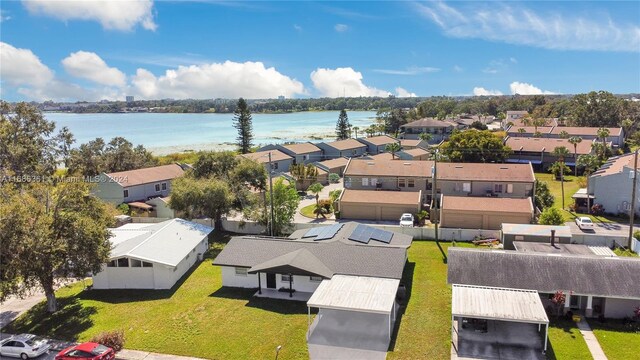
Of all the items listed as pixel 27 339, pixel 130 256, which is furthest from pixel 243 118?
pixel 27 339

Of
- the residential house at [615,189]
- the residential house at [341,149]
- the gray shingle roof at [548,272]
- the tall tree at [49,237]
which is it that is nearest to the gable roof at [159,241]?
the tall tree at [49,237]

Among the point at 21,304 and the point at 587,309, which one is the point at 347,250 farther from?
the point at 21,304

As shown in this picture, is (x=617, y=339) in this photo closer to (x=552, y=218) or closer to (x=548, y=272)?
(x=548, y=272)

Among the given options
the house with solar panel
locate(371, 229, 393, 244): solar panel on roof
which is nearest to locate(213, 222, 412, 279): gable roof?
the house with solar panel

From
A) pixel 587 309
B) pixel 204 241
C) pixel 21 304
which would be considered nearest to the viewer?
pixel 587 309

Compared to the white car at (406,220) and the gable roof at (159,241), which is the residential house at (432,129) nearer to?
the white car at (406,220)

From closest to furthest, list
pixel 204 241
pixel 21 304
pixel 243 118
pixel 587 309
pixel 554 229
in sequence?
pixel 587 309, pixel 21 304, pixel 554 229, pixel 204 241, pixel 243 118
